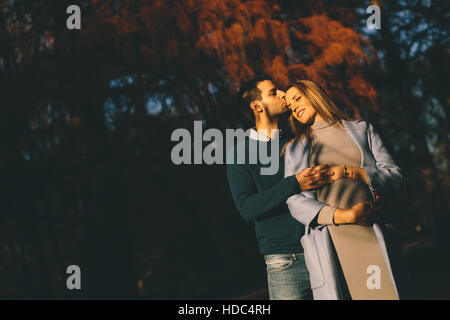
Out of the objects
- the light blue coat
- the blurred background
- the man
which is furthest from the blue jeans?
the blurred background

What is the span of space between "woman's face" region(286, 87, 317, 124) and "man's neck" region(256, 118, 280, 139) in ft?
Answer: 0.88

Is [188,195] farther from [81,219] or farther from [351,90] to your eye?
[351,90]

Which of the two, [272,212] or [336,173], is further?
[272,212]

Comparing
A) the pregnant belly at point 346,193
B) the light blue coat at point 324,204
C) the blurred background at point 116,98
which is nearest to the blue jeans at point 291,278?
the light blue coat at point 324,204

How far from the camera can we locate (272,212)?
1.81 metres

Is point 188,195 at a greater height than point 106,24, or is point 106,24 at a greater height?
point 106,24

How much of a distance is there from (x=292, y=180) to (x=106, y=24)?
397 centimetres

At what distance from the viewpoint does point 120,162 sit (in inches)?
219

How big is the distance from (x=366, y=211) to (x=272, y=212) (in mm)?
468

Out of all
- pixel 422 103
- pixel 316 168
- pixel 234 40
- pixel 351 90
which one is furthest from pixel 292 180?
pixel 422 103

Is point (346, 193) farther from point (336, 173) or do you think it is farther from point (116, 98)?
point (116, 98)

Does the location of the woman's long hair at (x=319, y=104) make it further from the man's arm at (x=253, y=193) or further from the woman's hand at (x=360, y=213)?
the woman's hand at (x=360, y=213)

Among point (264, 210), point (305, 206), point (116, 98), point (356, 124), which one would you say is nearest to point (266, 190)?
point (264, 210)

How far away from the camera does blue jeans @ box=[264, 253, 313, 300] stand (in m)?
1.80
